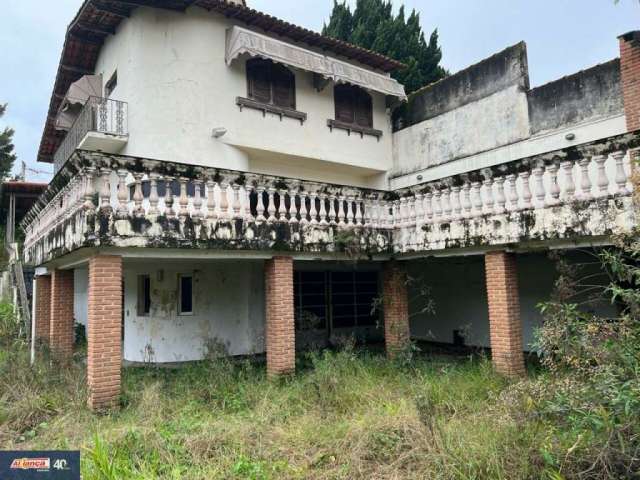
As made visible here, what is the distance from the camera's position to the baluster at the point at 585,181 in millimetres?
6422

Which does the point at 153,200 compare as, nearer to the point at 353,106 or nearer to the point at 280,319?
the point at 280,319

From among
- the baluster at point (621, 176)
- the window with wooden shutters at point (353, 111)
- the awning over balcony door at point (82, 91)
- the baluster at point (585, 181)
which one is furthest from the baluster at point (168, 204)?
the window with wooden shutters at point (353, 111)

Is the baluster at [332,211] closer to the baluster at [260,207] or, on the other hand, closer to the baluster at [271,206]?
the baluster at [271,206]

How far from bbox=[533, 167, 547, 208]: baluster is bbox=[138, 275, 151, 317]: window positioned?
8.36m

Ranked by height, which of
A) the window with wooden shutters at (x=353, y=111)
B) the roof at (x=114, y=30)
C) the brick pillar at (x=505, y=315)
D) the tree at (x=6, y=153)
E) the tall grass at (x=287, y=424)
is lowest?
the tall grass at (x=287, y=424)

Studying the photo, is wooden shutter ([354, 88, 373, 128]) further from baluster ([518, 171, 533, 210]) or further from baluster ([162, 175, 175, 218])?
baluster ([162, 175, 175, 218])

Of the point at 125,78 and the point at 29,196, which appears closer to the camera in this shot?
the point at 125,78

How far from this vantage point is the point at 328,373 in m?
7.00

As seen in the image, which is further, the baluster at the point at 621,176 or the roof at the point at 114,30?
the roof at the point at 114,30

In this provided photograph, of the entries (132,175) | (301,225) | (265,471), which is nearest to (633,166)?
(301,225)

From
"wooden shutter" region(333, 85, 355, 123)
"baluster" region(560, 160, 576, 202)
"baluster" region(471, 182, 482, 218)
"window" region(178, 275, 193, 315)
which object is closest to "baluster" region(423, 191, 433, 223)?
"baluster" region(471, 182, 482, 218)

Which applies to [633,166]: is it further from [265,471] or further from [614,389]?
[265,471]

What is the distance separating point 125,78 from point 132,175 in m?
5.11

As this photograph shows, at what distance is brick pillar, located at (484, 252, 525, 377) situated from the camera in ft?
24.2
